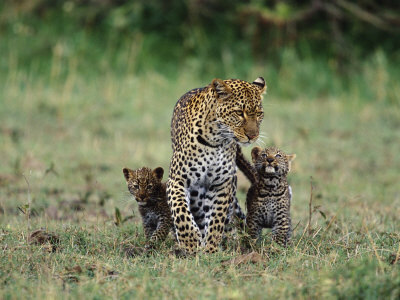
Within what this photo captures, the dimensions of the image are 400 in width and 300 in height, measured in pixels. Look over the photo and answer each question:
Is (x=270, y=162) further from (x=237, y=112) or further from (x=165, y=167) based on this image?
(x=165, y=167)

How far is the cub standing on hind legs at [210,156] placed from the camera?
6.56 meters

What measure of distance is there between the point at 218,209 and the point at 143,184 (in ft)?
2.85

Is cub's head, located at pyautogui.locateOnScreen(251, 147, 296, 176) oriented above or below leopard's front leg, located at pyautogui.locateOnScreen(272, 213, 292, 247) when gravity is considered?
above

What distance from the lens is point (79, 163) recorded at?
1155cm

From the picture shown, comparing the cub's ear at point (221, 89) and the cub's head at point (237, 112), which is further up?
the cub's ear at point (221, 89)

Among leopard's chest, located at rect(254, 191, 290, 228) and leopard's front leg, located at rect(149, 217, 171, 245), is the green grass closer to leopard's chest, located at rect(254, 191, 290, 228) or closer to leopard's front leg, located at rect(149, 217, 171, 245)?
leopard's front leg, located at rect(149, 217, 171, 245)

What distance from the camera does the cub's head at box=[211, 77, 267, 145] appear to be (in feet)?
21.3

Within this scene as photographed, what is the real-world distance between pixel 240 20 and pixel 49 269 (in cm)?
1420

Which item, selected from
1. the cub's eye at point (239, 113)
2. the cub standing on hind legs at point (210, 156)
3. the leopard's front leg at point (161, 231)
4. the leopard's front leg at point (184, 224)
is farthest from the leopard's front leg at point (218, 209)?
the cub's eye at point (239, 113)

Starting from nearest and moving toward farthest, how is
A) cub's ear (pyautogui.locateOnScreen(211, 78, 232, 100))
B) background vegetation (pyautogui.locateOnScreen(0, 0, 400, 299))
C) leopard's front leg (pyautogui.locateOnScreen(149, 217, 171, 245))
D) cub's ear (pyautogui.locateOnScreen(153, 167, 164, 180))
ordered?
background vegetation (pyautogui.locateOnScreen(0, 0, 400, 299)) < cub's ear (pyautogui.locateOnScreen(211, 78, 232, 100)) < leopard's front leg (pyautogui.locateOnScreen(149, 217, 171, 245)) < cub's ear (pyautogui.locateOnScreen(153, 167, 164, 180))

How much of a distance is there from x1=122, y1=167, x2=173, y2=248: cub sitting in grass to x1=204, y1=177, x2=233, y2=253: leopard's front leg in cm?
55

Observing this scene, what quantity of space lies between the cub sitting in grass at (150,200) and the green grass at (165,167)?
0.67 ft

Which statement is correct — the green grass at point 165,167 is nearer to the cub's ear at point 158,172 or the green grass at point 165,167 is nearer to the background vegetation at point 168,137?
the background vegetation at point 168,137

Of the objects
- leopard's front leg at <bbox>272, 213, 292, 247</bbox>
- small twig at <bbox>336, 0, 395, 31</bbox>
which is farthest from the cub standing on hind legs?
small twig at <bbox>336, 0, 395, 31</bbox>
